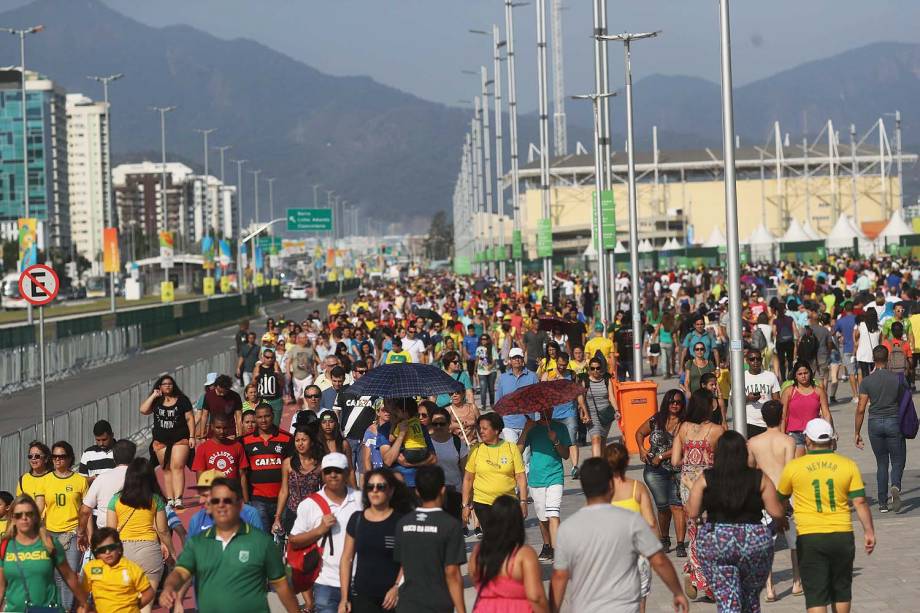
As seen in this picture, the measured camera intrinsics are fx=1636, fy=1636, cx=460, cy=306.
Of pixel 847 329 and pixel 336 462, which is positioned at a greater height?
pixel 847 329

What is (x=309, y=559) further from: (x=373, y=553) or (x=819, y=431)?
(x=819, y=431)

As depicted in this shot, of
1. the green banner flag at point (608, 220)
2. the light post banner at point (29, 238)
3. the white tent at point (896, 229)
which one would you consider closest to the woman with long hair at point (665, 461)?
the green banner flag at point (608, 220)

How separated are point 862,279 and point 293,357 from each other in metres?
19.3

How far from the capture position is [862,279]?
126ft

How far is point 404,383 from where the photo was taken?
13328mm

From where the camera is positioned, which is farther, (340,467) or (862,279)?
(862,279)

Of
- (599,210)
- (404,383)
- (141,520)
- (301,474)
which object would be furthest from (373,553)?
(599,210)

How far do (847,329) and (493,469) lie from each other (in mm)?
14747

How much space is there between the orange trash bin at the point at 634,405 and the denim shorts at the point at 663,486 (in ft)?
21.3

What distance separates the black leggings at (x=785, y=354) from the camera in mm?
24844

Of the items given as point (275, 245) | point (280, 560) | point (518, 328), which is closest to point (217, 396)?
point (280, 560)

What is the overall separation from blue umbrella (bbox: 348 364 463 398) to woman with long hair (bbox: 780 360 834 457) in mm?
2759

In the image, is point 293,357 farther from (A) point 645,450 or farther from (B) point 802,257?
(B) point 802,257

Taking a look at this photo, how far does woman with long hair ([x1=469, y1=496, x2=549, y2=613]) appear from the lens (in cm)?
691
